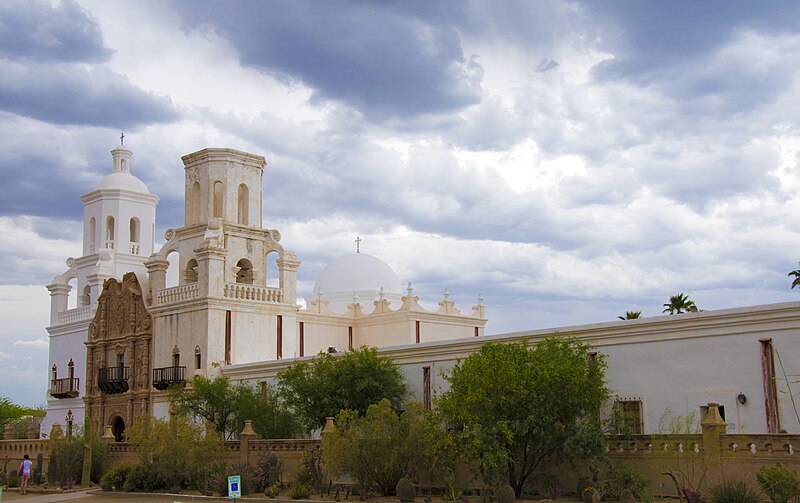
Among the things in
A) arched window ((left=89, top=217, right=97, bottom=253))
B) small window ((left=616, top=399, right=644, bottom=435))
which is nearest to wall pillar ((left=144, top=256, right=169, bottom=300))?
arched window ((left=89, top=217, right=97, bottom=253))

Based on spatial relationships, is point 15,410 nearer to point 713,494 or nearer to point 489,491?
point 489,491

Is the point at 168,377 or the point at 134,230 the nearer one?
the point at 168,377

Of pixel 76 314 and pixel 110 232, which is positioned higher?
pixel 110 232

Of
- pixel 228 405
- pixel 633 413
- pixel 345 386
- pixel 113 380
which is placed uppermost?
pixel 113 380

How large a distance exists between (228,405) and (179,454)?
492 cm

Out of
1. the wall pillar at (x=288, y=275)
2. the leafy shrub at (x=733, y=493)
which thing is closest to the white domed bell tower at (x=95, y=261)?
the wall pillar at (x=288, y=275)

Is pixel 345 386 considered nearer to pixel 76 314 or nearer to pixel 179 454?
pixel 179 454

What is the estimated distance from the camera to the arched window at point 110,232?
54094mm

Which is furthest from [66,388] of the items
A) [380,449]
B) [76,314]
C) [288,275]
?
[380,449]

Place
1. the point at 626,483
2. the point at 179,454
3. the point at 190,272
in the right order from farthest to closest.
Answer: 1. the point at 190,272
2. the point at 179,454
3. the point at 626,483

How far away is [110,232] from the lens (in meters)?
54.8

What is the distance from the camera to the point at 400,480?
27.3m

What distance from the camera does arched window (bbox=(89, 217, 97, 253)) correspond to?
54.8 meters

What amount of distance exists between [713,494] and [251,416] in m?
19.9
